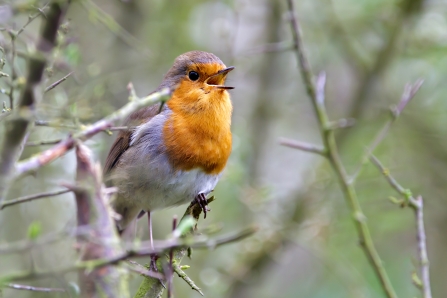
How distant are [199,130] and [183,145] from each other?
15 centimetres

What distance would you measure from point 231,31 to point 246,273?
2.46m

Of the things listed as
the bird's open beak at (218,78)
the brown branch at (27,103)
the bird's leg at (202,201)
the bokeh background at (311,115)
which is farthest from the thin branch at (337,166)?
the brown branch at (27,103)

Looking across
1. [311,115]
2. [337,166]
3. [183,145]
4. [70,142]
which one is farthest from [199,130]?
[311,115]

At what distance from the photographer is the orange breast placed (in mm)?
3760

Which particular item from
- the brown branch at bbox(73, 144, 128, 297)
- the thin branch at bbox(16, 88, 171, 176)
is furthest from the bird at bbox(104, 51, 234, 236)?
the brown branch at bbox(73, 144, 128, 297)

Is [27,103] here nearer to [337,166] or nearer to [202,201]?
[202,201]

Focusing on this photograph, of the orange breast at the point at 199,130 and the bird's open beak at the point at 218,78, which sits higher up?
the bird's open beak at the point at 218,78

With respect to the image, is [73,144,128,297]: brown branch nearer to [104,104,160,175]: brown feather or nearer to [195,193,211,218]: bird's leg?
[195,193,211,218]: bird's leg

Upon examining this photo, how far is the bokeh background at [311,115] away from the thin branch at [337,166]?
3.98 feet

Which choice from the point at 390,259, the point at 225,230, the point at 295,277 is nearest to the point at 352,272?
the point at 390,259

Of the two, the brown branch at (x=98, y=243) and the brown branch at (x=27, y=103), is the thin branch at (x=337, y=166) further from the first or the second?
the brown branch at (x=27, y=103)

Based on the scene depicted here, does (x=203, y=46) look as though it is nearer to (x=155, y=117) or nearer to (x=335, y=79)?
(x=335, y=79)

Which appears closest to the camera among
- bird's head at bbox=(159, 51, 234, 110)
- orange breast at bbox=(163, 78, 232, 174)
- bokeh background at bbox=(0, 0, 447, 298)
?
orange breast at bbox=(163, 78, 232, 174)

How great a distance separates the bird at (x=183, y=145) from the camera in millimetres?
3770
